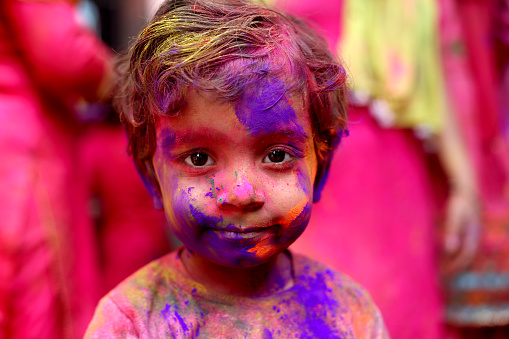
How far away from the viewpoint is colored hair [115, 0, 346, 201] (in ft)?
2.47

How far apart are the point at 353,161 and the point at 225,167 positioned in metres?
0.87

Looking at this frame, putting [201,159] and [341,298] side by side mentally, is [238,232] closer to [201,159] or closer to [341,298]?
[201,159]

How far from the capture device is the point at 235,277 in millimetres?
880

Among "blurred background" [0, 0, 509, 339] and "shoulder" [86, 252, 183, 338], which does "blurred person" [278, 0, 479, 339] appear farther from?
"shoulder" [86, 252, 183, 338]

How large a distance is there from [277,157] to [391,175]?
0.93 metres

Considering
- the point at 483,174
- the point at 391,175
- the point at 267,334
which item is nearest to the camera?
the point at 267,334

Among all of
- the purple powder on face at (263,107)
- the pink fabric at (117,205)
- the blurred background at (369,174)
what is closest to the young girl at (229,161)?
the purple powder on face at (263,107)

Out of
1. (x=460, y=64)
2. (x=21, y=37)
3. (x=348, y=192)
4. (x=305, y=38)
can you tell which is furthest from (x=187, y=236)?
(x=460, y=64)

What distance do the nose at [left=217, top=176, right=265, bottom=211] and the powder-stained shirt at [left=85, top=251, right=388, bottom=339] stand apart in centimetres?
19

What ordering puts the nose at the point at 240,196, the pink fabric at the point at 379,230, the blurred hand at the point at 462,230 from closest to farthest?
the nose at the point at 240,196 < the pink fabric at the point at 379,230 < the blurred hand at the point at 462,230

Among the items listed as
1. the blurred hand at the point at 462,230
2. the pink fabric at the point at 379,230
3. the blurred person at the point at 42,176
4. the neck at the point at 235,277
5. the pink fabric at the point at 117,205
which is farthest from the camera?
the pink fabric at the point at 117,205

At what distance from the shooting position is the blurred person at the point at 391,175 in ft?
5.08

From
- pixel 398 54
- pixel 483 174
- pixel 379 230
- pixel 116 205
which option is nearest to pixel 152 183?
pixel 379 230

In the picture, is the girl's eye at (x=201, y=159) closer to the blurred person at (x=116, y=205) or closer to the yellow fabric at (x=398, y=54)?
the yellow fabric at (x=398, y=54)
